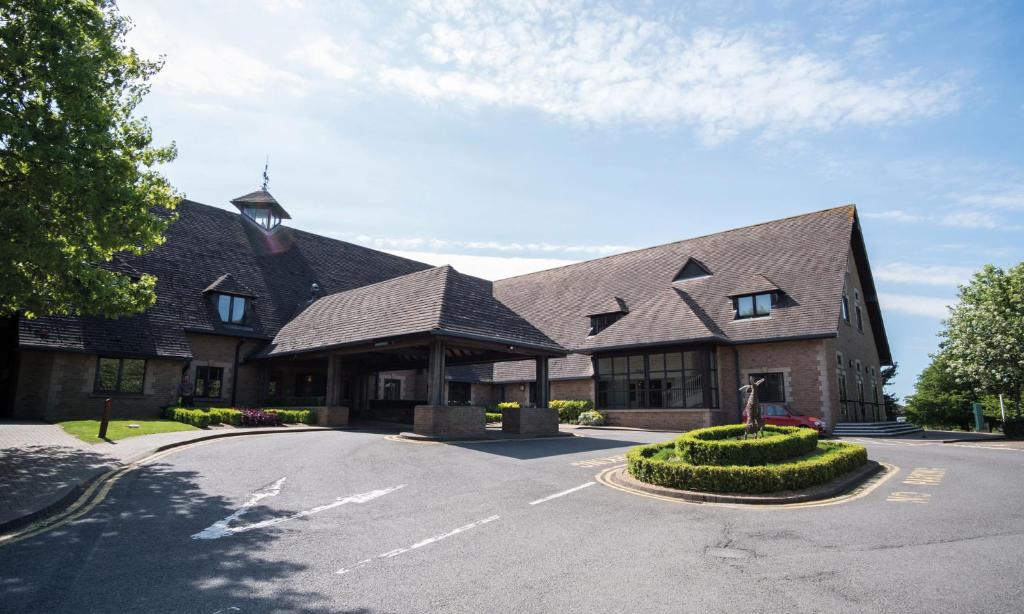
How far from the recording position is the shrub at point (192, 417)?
2019 cm

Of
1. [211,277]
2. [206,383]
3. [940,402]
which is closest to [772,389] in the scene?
[206,383]

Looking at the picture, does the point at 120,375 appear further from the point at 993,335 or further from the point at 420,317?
the point at 993,335

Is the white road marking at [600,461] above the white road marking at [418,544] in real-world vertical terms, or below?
above

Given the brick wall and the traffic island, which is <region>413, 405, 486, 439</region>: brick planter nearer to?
the traffic island

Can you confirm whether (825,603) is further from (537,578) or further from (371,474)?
(371,474)

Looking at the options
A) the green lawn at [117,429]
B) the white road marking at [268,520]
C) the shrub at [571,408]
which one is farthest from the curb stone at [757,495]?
the shrub at [571,408]

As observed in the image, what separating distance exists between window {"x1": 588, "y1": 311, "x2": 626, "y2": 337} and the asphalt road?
20.6m

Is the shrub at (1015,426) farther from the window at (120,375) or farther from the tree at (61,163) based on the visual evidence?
the window at (120,375)

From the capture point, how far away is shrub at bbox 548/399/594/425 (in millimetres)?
30953

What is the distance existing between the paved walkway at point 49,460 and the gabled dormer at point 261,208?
19218mm

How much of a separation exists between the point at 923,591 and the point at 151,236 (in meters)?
15.6

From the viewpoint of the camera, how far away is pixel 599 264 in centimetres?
4022

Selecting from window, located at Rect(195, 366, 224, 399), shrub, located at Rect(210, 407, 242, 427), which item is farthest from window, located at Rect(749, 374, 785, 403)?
window, located at Rect(195, 366, 224, 399)

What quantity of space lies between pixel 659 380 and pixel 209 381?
851 inches
